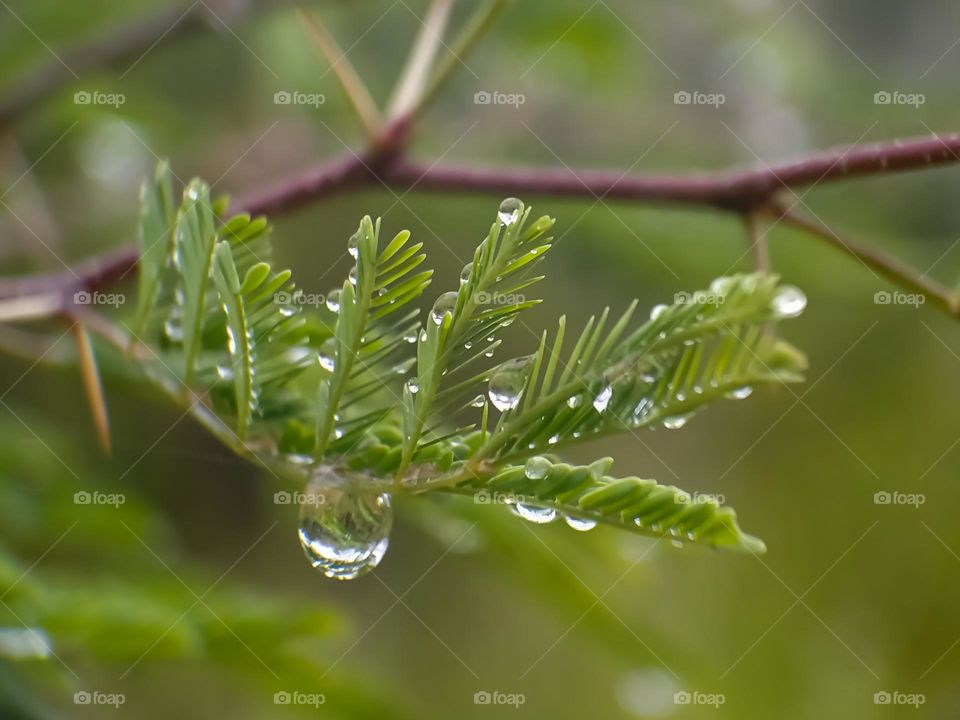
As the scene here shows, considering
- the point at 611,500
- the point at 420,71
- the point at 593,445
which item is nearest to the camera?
the point at 611,500

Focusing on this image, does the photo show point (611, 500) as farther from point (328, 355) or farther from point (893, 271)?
point (893, 271)

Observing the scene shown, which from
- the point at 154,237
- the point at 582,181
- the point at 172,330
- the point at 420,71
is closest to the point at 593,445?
the point at 420,71

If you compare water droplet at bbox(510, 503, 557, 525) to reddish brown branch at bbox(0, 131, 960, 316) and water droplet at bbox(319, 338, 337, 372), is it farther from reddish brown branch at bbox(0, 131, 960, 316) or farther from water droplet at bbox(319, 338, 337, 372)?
reddish brown branch at bbox(0, 131, 960, 316)

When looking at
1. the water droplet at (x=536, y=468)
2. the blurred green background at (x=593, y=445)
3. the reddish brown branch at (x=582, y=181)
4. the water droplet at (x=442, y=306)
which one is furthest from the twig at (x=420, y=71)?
the water droplet at (x=536, y=468)

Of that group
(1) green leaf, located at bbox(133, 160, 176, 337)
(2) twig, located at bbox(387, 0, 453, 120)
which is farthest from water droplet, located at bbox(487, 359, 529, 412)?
(2) twig, located at bbox(387, 0, 453, 120)

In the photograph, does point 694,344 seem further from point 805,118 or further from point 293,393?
point 805,118

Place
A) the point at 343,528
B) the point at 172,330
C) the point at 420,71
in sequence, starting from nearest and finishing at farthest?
1. the point at 343,528
2. the point at 172,330
3. the point at 420,71
